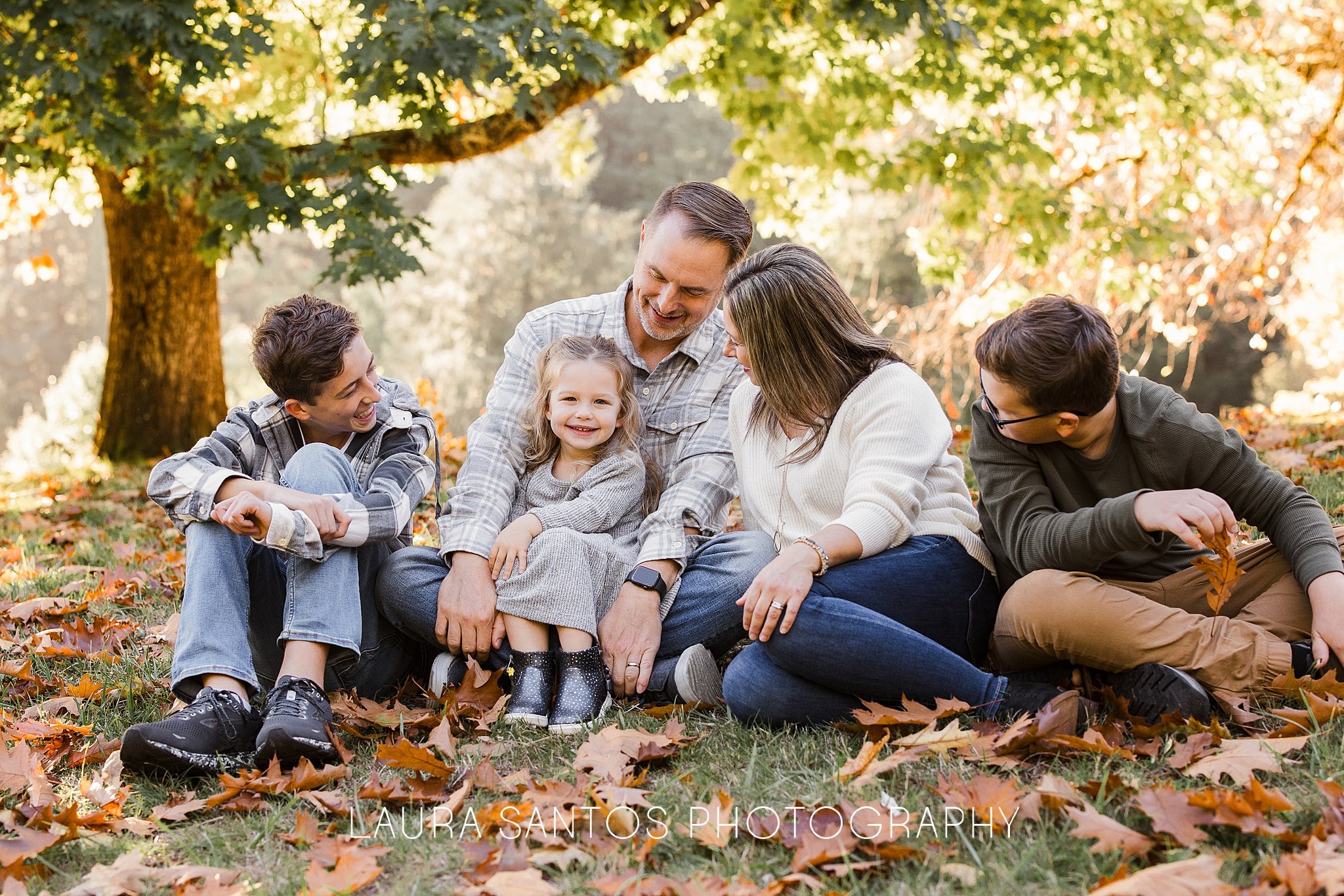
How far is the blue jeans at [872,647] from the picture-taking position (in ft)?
7.66

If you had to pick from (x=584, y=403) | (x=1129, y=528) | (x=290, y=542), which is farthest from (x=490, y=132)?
(x=1129, y=528)

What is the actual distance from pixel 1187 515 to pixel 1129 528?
0.12m

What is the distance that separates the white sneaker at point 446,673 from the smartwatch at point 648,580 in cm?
49

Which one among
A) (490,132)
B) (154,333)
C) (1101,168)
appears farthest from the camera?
(1101,168)

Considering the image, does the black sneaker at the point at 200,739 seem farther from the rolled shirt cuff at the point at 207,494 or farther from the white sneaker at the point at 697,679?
the white sneaker at the point at 697,679

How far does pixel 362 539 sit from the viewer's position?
265cm

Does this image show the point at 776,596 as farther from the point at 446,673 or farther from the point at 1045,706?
the point at 446,673

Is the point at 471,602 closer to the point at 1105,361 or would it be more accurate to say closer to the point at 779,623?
the point at 779,623

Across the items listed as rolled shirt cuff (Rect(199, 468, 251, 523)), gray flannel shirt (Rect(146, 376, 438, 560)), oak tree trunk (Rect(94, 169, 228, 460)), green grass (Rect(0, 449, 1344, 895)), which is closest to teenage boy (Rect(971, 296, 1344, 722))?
green grass (Rect(0, 449, 1344, 895))

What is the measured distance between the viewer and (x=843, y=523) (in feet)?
8.32

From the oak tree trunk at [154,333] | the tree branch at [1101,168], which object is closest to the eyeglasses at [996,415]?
the oak tree trunk at [154,333]

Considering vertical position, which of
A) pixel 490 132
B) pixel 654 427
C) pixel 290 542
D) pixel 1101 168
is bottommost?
pixel 290 542

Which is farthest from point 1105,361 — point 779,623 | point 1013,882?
point 1013,882

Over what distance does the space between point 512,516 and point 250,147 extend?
3.47 meters
